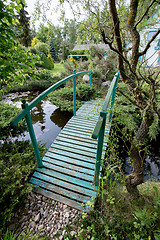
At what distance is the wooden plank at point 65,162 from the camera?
207 centimetres

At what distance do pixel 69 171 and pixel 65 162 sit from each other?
21cm

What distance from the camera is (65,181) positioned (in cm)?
192

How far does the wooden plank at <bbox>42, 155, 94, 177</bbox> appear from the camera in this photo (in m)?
2.07

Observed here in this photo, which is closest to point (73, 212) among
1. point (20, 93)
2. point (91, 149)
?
point (91, 149)

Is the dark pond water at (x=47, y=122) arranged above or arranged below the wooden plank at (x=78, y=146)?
below

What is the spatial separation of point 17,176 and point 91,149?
133 centimetres

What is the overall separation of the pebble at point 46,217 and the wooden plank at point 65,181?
24 cm

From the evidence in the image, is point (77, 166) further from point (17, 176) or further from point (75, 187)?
point (17, 176)

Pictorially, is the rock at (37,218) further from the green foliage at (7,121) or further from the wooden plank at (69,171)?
the green foliage at (7,121)

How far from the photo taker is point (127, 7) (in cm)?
206

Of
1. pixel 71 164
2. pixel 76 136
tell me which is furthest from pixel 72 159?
pixel 76 136

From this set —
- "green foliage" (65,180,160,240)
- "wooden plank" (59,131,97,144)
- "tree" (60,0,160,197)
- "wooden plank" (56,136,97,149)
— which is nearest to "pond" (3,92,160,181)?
"wooden plank" (56,136,97,149)

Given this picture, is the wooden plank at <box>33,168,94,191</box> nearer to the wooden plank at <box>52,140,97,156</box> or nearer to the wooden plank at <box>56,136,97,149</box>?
the wooden plank at <box>52,140,97,156</box>

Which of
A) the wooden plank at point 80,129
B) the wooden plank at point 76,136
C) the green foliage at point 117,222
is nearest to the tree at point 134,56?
the green foliage at point 117,222
